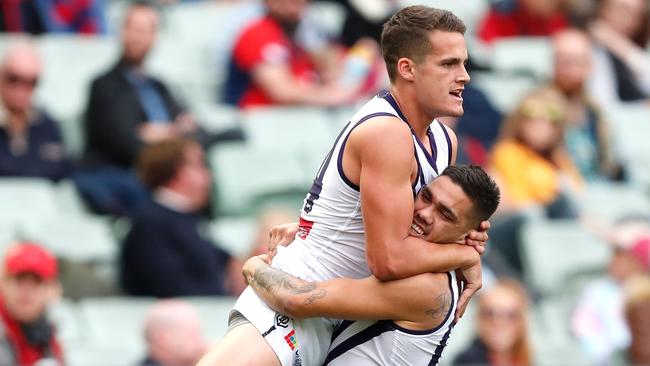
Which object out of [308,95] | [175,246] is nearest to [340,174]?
[175,246]

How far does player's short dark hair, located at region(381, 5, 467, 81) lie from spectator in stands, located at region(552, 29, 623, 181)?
22.0 ft

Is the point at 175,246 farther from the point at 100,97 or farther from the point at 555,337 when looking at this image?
the point at 555,337

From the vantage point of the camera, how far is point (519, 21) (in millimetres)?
14102

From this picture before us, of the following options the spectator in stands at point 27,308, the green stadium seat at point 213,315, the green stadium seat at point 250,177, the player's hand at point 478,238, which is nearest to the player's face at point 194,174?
the green stadium seat at point 250,177

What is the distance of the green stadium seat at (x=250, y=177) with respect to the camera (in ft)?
35.9

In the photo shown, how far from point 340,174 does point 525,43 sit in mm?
8043

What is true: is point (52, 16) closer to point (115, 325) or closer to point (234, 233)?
point (234, 233)

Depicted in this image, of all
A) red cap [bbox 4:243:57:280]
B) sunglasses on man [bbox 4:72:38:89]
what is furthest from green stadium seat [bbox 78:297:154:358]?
sunglasses on man [bbox 4:72:38:89]

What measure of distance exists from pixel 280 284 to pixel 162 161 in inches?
163

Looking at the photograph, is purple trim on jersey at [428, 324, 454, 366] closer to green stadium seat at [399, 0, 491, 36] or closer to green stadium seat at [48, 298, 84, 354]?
green stadium seat at [48, 298, 84, 354]

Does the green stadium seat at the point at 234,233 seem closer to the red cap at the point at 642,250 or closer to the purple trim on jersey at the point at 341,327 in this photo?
the red cap at the point at 642,250

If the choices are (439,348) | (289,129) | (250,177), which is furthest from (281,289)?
(289,129)

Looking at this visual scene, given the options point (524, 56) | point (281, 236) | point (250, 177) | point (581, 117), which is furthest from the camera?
point (524, 56)

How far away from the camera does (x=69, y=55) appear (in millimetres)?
11867
